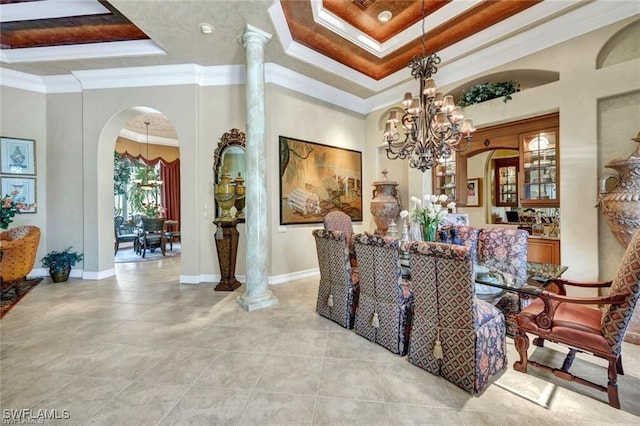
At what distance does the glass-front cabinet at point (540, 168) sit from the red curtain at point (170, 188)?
9.90 metres

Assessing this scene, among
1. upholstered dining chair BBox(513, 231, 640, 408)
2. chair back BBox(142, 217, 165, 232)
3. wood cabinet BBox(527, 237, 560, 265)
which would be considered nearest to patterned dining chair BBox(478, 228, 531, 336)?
upholstered dining chair BBox(513, 231, 640, 408)

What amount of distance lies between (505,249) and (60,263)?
678 cm

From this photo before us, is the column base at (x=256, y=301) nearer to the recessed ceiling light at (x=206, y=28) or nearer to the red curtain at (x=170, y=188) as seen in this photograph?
the recessed ceiling light at (x=206, y=28)

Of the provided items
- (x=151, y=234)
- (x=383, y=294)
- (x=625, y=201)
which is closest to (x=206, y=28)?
(x=383, y=294)

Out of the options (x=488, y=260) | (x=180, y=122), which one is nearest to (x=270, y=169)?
(x=180, y=122)

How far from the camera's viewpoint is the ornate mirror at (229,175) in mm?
4160

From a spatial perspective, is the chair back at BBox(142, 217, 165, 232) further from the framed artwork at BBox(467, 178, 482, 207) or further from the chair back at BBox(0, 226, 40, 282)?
the framed artwork at BBox(467, 178, 482, 207)

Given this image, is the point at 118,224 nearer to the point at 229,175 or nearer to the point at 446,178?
the point at 229,175

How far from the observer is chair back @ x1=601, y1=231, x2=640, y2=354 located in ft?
5.43

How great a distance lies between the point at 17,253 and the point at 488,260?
643 centimetres

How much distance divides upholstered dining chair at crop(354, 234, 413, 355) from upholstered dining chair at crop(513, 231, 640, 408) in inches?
34.7

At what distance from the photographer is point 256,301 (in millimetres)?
3459

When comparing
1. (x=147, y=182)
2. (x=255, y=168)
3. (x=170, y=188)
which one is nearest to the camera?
(x=255, y=168)

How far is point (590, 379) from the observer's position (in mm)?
2025
